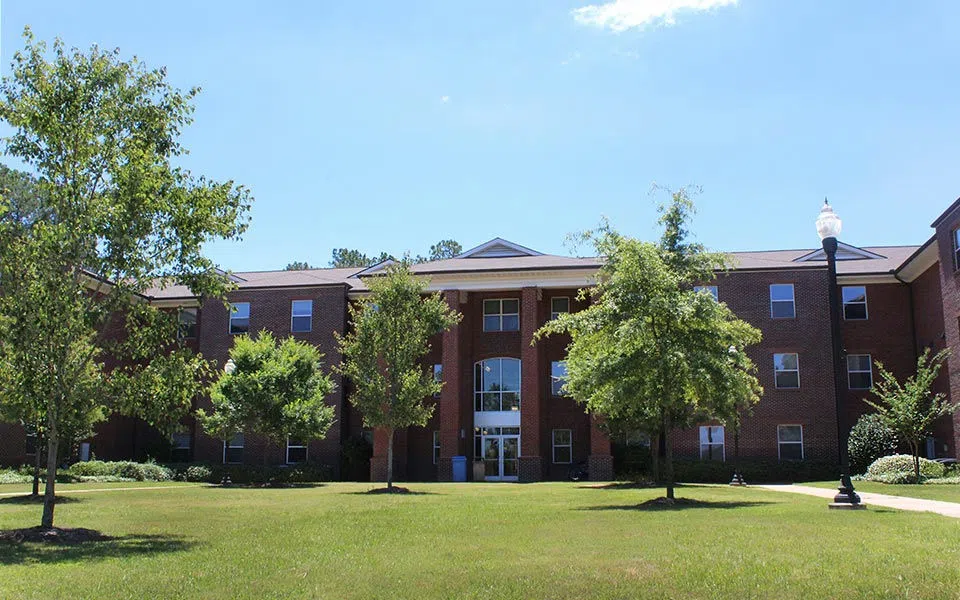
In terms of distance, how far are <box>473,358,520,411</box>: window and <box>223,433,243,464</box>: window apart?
11.7m

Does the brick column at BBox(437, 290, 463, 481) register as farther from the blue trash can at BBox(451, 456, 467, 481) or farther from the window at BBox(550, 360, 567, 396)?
the window at BBox(550, 360, 567, 396)

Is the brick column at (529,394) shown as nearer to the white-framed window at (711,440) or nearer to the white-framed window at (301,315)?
the white-framed window at (711,440)

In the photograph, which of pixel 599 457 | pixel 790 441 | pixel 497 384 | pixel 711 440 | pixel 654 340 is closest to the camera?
pixel 654 340

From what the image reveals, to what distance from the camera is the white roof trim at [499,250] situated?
141 feet

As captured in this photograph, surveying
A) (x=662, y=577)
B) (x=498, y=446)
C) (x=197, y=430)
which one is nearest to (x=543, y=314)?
(x=498, y=446)

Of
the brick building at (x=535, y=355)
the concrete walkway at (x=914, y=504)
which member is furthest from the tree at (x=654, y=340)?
the brick building at (x=535, y=355)

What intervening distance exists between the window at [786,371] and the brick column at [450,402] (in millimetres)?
14354

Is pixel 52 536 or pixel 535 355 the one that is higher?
pixel 535 355

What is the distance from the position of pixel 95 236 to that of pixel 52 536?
500 centimetres

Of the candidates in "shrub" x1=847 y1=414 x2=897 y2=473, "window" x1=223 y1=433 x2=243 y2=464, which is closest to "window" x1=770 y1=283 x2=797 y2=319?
"shrub" x1=847 y1=414 x2=897 y2=473

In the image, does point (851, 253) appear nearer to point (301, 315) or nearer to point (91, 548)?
point (301, 315)

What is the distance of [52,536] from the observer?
13680 mm

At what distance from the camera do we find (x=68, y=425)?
78.9ft

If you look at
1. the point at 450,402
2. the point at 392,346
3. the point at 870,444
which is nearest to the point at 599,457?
the point at 450,402
